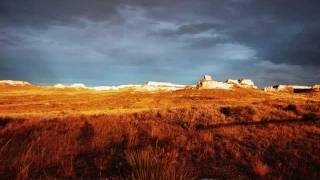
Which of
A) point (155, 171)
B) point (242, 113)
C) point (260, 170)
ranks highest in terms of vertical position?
point (242, 113)

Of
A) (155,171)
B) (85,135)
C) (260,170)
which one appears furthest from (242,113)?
(155,171)

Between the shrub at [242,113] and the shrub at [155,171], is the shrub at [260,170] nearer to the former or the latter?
the shrub at [155,171]

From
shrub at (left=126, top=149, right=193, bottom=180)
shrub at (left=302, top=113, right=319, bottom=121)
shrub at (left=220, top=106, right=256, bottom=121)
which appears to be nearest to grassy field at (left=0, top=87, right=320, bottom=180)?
shrub at (left=126, top=149, right=193, bottom=180)

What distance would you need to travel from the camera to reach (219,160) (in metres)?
8.15

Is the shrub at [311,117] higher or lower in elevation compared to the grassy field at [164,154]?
higher

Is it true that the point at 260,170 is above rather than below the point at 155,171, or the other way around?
below

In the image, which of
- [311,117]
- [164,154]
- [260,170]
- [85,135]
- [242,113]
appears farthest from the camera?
[242,113]

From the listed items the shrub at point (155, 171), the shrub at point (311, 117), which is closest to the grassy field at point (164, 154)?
the shrub at point (155, 171)

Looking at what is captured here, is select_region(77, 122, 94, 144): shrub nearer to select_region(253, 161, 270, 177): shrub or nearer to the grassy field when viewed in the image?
the grassy field

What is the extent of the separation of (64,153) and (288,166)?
5914 mm

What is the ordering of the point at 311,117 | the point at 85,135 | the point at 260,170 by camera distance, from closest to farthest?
the point at 260,170
the point at 85,135
the point at 311,117

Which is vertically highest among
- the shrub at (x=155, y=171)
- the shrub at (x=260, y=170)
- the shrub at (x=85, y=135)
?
the shrub at (x=155, y=171)

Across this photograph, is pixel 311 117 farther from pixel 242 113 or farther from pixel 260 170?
pixel 260 170

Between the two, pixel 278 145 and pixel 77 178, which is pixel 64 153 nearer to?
pixel 77 178
